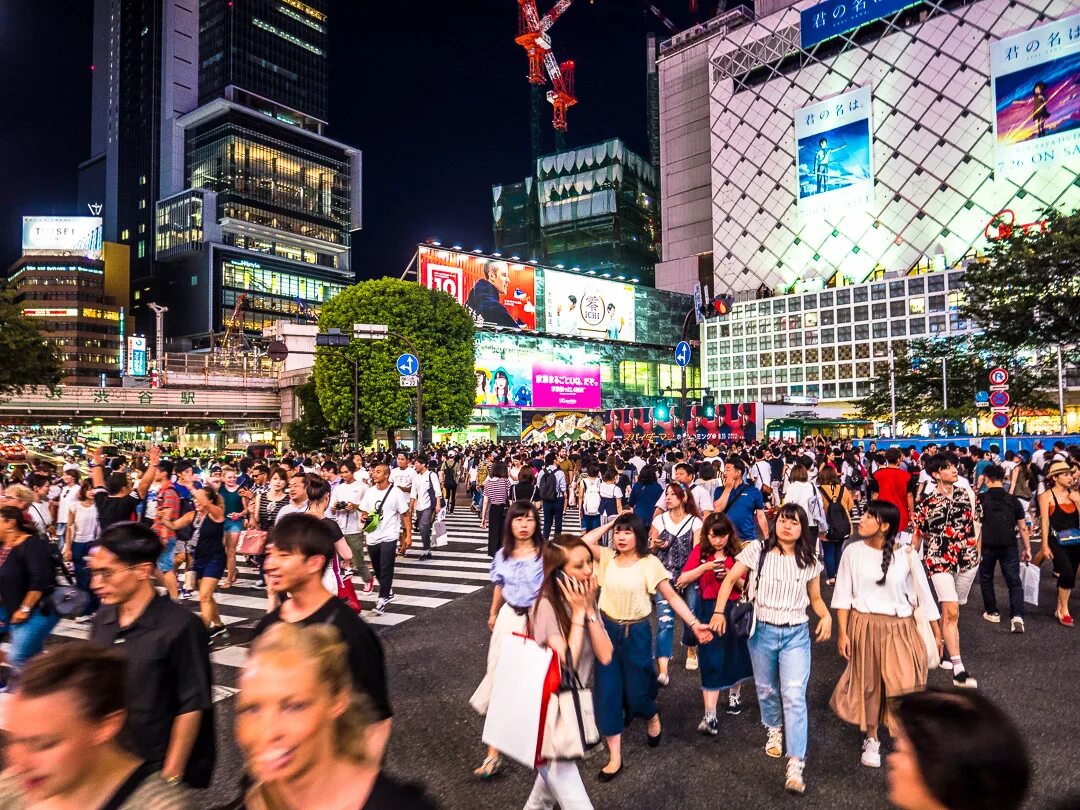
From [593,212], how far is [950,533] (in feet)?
344


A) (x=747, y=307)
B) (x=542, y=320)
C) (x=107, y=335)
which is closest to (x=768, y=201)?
(x=747, y=307)

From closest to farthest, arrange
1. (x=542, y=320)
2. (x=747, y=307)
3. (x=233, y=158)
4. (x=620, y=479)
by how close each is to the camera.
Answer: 1. (x=620, y=479)
2. (x=542, y=320)
3. (x=747, y=307)
4. (x=233, y=158)

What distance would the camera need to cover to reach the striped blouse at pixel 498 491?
1145cm

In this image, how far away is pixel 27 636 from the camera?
488cm

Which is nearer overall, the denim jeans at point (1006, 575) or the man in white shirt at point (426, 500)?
the denim jeans at point (1006, 575)

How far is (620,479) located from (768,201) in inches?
3023

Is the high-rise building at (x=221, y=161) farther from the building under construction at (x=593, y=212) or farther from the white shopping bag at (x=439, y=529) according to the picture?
the white shopping bag at (x=439, y=529)

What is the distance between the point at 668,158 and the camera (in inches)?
3723

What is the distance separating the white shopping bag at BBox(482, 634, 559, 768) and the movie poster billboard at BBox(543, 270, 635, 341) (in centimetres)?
6134

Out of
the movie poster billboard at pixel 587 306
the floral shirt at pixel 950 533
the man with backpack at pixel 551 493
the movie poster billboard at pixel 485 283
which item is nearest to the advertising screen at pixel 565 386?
the movie poster billboard at pixel 587 306

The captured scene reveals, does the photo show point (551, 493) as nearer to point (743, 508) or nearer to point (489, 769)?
point (743, 508)

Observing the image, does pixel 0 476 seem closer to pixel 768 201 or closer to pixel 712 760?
pixel 712 760

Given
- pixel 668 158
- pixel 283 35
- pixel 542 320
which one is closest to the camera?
pixel 542 320

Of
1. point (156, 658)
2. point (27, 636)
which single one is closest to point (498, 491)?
point (27, 636)
